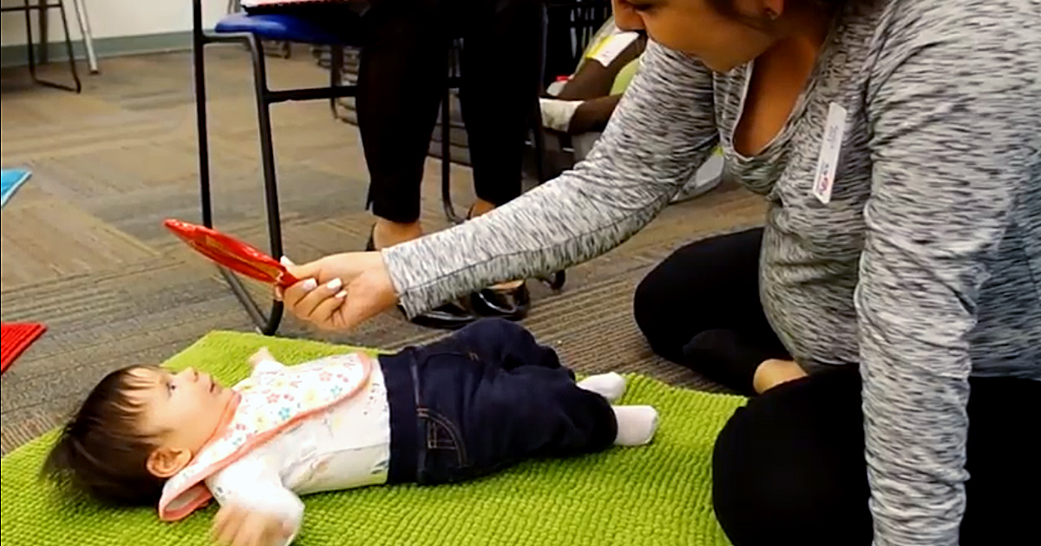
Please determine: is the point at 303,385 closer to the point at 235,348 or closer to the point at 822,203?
the point at 235,348

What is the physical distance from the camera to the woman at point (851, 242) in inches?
23.4

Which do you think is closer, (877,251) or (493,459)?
(877,251)

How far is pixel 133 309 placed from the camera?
138 cm

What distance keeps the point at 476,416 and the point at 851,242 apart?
35 cm

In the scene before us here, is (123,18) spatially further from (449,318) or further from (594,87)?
(594,87)

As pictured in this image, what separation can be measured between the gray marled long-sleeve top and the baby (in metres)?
0.15

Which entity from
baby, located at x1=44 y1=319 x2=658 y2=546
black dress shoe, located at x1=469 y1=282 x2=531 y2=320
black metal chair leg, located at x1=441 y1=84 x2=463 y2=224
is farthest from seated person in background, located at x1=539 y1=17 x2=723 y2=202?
baby, located at x1=44 y1=319 x2=658 y2=546

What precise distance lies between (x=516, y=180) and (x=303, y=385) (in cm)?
58

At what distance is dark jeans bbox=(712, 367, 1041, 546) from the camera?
0.72 m

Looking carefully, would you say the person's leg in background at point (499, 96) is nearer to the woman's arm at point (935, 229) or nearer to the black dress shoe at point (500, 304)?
the black dress shoe at point (500, 304)

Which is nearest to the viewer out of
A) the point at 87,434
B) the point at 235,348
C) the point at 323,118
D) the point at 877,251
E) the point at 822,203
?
the point at 877,251

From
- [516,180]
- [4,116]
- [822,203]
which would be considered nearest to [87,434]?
[4,116]

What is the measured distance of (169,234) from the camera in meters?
1.58

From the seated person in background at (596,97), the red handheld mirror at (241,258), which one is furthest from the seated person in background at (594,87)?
the red handheld mirror at (241,258)
